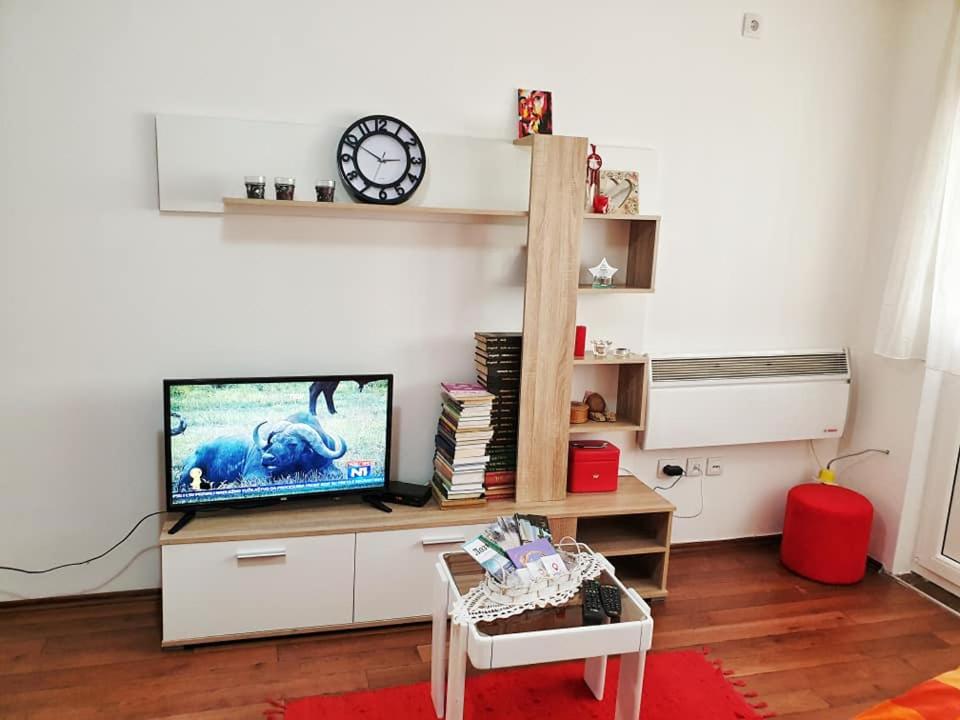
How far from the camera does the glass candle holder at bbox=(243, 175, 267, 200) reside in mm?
2684

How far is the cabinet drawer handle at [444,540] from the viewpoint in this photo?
9.38 ft

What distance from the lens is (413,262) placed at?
10.1ft

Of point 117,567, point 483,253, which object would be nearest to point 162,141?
point 483,253

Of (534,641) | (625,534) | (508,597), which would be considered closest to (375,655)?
(508,597)

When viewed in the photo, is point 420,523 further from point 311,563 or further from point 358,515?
point 311,563

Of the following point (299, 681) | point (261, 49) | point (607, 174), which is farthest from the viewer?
point (607, 174)

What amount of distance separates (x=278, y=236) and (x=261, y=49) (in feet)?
2.18

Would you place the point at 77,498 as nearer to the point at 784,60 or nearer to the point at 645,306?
the point at 645,306

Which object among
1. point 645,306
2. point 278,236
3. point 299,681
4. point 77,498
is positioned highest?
point 278,236

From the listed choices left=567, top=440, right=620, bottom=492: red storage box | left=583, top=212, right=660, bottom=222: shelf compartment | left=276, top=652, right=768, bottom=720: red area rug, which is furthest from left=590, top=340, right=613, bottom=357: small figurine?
left=276, top=652, right=768, bottom=720: red area rug

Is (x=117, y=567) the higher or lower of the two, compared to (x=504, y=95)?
lower

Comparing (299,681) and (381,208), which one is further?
(381,208)

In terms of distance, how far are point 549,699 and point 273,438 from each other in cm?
130

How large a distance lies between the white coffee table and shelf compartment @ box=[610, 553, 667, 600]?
836 millimetres
